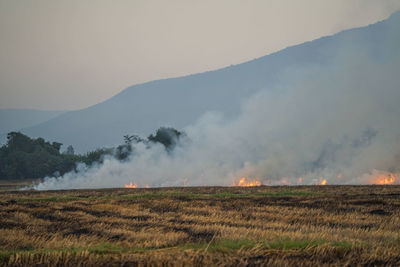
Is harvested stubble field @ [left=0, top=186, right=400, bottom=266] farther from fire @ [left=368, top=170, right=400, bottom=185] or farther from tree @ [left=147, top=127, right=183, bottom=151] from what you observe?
tree @ [left=147, top=127, right=183, bottom=151]

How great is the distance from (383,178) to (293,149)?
19.8 meters

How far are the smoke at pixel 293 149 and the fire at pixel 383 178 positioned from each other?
1.20 meters

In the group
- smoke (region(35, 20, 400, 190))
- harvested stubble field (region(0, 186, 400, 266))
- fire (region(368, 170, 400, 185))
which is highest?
smoke (region(35, 20, 400, 190))

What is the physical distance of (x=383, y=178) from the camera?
73.3 m

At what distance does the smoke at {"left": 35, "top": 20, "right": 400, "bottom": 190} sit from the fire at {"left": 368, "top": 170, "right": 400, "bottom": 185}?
1.20m

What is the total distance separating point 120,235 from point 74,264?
576cm

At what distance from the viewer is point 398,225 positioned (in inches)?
765

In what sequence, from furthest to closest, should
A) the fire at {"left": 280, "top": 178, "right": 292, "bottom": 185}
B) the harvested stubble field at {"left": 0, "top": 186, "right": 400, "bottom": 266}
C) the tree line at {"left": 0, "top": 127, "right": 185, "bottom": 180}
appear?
the tree line at {"left": 0, "top": 127, "right": 185, "bottom": 180} → the fire at {"left": 280, "top": 178, "right": 292, "bottom": 185} → the harvested stubble field at {"left": 0, "top": 186, "right": 400, "bottom": 266}

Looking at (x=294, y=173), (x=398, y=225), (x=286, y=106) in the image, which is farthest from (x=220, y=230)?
(x=286, y=106)

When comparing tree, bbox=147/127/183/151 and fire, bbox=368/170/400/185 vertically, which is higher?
tree, bbox=147/127/183/151

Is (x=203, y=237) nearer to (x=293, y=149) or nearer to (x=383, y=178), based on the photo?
(x=383, y=178)

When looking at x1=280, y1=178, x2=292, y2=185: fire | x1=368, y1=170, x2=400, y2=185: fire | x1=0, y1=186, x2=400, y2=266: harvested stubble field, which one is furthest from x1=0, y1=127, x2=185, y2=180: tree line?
x1=0, y1=186, x2=400, y2=266: harvested stubble field

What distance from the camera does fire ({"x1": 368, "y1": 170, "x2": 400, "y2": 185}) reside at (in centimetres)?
7231

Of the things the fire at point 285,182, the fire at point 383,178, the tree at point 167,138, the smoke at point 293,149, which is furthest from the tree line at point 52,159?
the fire at point 383,178
